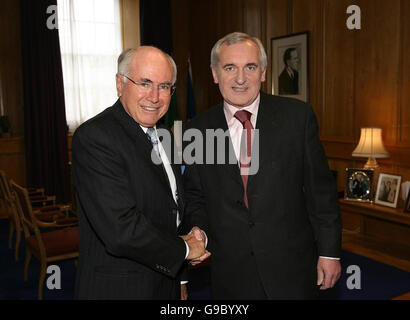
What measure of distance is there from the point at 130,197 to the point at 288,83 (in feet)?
16.8

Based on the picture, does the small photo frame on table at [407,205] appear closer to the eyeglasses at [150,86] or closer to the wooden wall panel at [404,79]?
the wooden wall panel at [404,79]

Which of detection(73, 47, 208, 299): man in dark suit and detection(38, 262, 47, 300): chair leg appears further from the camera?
detection(38, 262, 47, 300): chair leg

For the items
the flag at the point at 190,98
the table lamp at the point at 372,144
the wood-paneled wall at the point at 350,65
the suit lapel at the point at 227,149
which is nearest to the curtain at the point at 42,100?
the flag at the point at 190,98

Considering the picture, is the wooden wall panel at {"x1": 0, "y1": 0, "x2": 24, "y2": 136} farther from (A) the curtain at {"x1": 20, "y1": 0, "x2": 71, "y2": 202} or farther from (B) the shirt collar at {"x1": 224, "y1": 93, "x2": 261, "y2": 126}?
(B) the shirt collar at {"x1": 224, "y1": 93, "x2": 261, "y2": 126}

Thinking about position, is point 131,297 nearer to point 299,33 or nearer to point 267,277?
point 267,277

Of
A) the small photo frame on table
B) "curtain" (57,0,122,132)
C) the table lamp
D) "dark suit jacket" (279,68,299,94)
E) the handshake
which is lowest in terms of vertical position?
the small photo frame on table

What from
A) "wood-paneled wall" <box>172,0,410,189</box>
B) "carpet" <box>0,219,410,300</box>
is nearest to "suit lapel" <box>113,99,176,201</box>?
"carpet" <box>0,219,410,300</box>

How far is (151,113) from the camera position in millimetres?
1776

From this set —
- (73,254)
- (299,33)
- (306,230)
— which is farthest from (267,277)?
(299,33)

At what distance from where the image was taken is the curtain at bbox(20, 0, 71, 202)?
24.0 feet

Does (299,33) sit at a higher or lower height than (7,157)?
higher

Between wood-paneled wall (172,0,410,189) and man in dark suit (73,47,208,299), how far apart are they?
3.79 meters

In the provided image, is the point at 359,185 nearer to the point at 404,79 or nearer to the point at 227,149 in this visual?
the point at 404,79

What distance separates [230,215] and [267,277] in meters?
0.33
